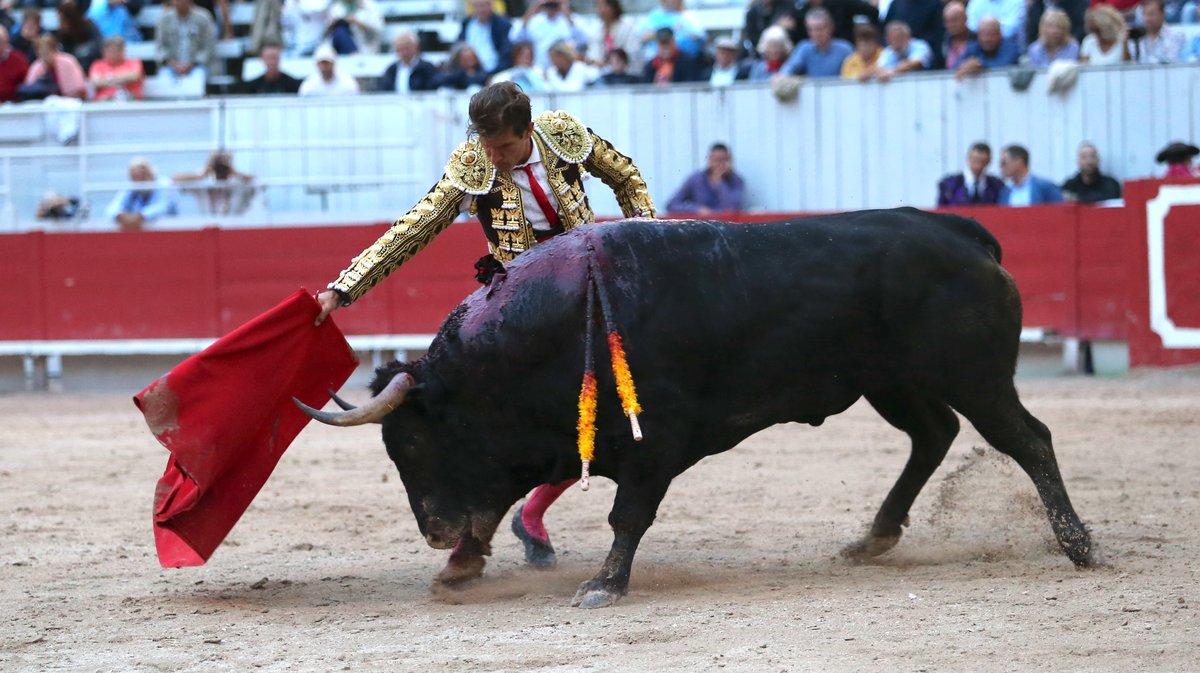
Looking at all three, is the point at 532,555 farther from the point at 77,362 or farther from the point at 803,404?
the point at 77,362

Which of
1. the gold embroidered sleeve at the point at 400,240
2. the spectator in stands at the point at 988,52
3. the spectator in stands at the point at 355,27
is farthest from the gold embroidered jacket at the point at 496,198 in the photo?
the spectator in stands at the point at 355,27

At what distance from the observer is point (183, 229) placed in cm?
1078

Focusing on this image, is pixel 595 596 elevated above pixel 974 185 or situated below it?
below

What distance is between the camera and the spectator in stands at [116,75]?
1208 centimetres

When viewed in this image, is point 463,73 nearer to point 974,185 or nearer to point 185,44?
point 185,44

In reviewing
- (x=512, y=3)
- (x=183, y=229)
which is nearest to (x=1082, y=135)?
(x=512, y=3)

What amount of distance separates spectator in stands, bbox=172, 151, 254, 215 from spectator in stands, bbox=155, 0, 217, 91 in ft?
5.10

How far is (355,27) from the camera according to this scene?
41.4 feet

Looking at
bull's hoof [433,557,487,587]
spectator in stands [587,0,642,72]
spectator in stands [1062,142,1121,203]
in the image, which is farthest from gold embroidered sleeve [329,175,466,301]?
spectator in stands [587,0,642,72]

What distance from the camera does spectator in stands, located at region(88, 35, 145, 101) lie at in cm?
1208

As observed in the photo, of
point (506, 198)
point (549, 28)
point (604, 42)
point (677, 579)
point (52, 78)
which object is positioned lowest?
point (677, 579)

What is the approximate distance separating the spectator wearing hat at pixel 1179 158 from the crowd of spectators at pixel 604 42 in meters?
0.87

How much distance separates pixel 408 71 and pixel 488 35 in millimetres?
666

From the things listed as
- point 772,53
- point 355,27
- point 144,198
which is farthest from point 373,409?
point 355,27
